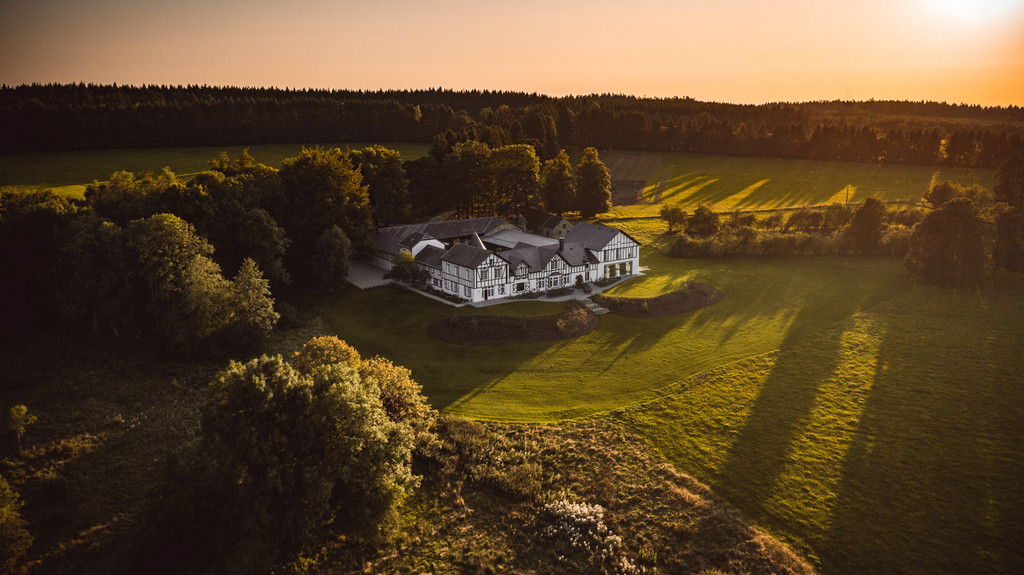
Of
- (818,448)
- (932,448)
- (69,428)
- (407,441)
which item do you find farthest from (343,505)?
(932,448)

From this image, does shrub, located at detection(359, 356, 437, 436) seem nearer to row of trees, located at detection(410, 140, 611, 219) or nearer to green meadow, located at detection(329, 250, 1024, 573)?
green meadow, located at detection(329, 250, 1024, 573)

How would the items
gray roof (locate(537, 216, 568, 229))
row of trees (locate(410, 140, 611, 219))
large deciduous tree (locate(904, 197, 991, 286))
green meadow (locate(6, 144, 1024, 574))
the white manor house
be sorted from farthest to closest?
1. row of trees (locate(410, 140, 611, 219))
2. gray roof (locate(537, 216, 568, 229))
3. large deciduous tree (locate(904, 197, 991, 286))
4. the white manor house
5. green meadow (locate(6, 144, 1024, 574))

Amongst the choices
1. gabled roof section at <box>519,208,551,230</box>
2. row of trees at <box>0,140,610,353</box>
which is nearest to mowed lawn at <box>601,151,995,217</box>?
gabled roof section at <box>519,208,551,230</box>

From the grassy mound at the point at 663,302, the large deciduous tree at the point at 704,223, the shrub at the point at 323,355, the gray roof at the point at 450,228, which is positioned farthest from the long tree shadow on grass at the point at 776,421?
the gray roof at the point at 450,228

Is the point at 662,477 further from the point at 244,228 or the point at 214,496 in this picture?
the point at 244,228

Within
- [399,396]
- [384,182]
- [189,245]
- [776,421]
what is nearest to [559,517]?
[399,396]

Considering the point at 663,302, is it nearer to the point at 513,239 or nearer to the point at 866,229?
the point at 513,239
